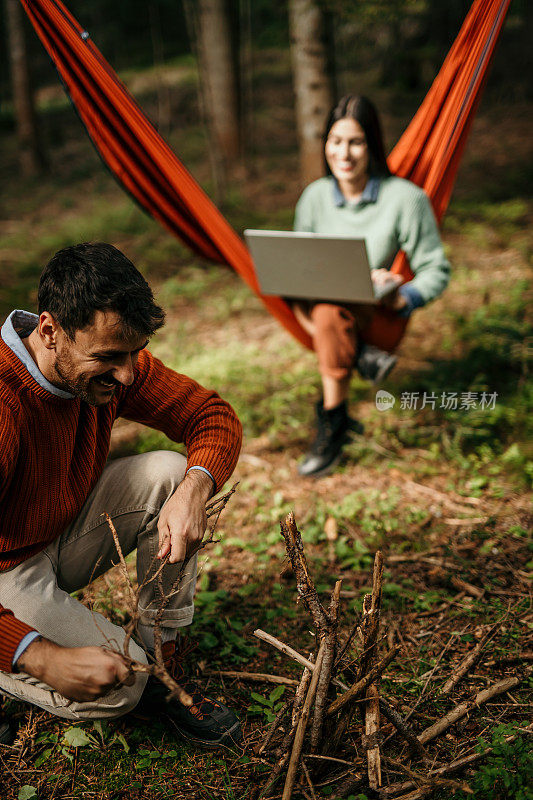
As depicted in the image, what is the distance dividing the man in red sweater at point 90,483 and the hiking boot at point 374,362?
1081 millimetres

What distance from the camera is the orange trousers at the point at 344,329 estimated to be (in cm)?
266

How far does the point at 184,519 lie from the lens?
1.49 meters

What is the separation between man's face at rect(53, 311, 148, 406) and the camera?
1371 millimetres

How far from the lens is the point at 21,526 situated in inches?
58.4

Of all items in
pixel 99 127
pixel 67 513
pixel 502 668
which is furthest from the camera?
pixel 99 127

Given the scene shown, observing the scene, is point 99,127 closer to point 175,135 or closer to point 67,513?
point 67,513

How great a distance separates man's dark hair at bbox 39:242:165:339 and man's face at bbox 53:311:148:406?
0.02m

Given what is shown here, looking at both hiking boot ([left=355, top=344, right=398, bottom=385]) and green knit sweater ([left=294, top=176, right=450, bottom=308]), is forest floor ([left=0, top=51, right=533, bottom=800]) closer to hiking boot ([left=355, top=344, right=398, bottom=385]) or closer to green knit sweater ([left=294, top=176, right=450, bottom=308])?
hiking boot ([left=355, top=344, right=398, bottom=385])

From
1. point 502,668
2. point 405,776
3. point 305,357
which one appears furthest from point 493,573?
point 305,357

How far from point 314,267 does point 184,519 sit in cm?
138

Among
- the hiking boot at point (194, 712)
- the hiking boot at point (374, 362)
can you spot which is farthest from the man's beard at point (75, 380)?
the hiking boot at point (374, 362)

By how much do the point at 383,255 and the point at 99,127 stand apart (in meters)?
1.32

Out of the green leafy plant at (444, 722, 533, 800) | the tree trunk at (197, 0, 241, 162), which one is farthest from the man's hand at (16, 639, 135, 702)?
the tree trunk at (197, 0, 241, 162)

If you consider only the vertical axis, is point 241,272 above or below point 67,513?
above
